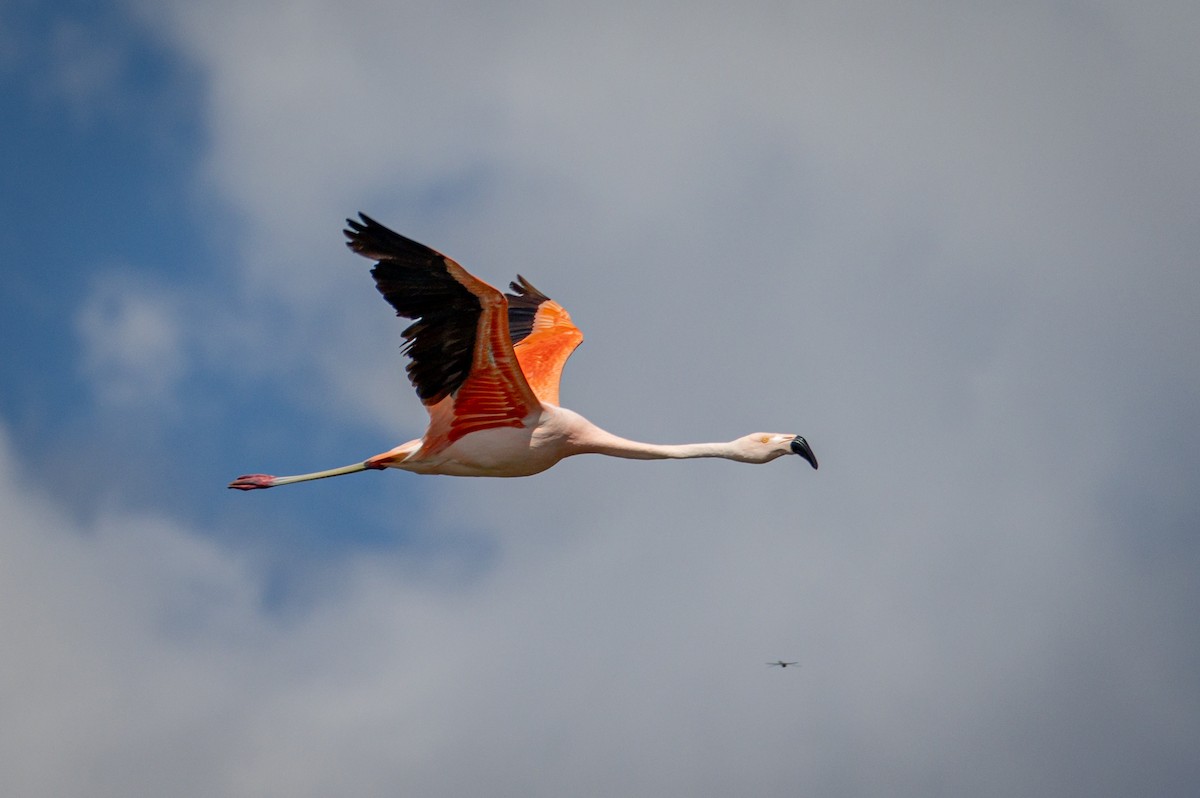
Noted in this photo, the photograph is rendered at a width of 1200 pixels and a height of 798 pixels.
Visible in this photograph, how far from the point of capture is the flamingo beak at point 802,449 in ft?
66.1

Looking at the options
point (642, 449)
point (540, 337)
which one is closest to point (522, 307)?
point (540, 337)

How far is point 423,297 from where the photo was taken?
1788 centimetres

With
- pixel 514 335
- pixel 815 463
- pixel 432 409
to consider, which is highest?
pixel 514 335

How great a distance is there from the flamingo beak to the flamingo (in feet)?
0.04

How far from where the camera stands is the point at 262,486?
840 inches

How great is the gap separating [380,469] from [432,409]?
3.78 feet

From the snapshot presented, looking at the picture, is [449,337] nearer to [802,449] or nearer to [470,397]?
[470,397]

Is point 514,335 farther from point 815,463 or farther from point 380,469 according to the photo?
point 815,463

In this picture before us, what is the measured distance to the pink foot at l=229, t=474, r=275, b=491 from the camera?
70.0ft

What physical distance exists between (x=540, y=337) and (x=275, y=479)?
14.8 feet

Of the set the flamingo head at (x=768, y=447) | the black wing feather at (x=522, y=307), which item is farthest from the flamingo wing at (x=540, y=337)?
the flamingo head at (x=768, y=447)

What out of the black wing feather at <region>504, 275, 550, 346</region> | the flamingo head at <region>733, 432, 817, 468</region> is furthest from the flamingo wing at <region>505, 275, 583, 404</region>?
the flamingo head at <region>733, 432, 817, 468</region>

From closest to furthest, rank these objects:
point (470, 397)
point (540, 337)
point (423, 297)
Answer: point (423, 297)
point (470, 397)
point (540, 337)

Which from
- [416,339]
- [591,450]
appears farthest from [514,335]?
[416,339]
